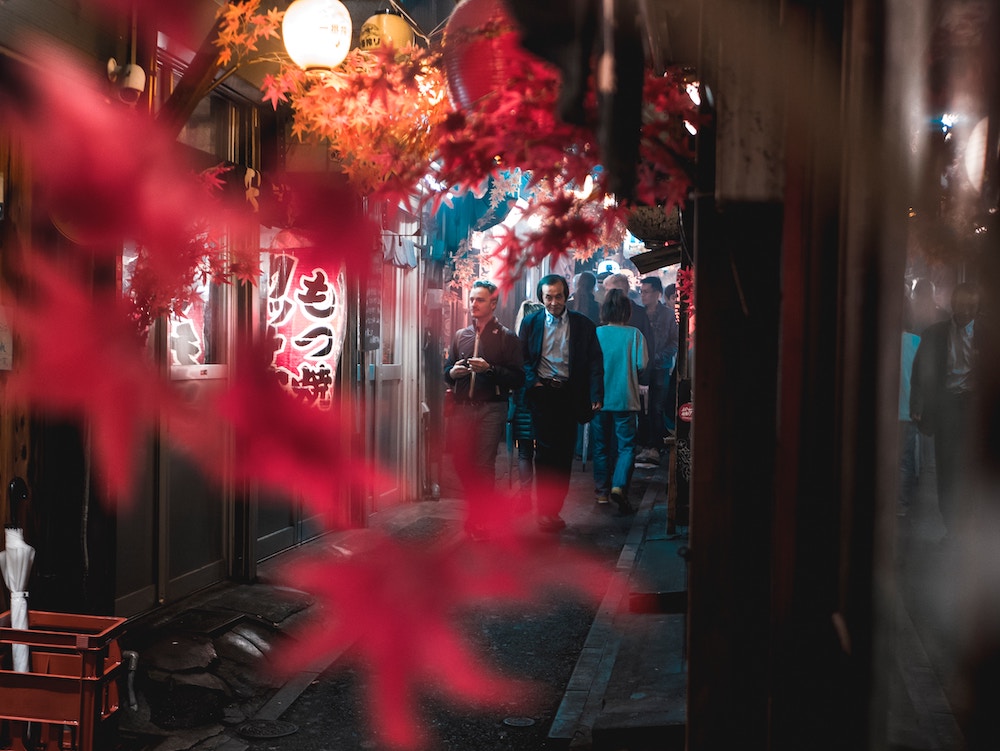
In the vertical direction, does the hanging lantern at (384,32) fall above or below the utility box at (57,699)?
above

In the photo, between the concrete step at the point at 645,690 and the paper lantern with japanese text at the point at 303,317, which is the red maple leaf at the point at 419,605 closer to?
the concrete step at the point at 645,690

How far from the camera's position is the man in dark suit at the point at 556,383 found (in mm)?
11531

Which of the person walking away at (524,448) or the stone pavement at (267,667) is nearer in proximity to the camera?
the stone pavement at (267,667)

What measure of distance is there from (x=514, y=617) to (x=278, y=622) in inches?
80.1

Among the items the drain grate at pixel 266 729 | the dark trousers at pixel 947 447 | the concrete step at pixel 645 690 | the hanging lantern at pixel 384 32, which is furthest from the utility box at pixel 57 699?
the hanging lantern at pixel 384 32

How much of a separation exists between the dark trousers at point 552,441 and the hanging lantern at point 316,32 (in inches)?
203

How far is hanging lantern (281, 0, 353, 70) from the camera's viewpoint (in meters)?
7.46

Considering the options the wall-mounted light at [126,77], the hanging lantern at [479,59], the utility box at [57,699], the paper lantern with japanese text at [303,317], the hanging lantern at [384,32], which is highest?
the hanging lantern at [384,32]

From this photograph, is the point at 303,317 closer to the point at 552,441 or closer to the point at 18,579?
the point at 552,441

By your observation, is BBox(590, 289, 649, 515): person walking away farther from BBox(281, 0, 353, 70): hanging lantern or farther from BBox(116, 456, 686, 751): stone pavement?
BBox(281, 0, 353, 70): hanging lantern

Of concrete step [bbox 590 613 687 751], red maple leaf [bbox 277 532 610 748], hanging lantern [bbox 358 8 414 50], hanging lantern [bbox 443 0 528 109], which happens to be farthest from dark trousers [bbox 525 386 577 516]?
hanging lantern [bbox 443 0 528 109]

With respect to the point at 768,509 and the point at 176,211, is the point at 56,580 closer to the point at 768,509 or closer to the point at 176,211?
the point at 176,211

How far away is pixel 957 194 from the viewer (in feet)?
9.86

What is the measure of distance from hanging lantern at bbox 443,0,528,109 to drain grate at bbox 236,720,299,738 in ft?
12.9
